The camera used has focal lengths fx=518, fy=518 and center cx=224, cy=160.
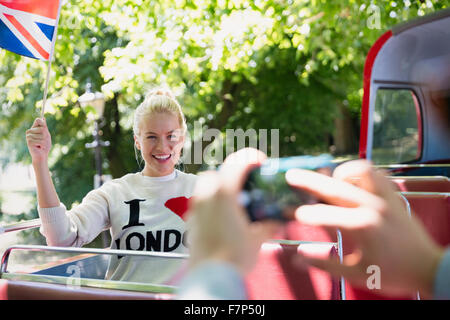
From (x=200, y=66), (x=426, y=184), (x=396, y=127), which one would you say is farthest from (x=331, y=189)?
(x=200, y=66)

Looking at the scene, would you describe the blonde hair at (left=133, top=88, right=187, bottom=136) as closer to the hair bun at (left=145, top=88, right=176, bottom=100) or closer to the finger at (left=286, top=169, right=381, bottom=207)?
the hair bun at (left=145, top=88, right=176, bottom=100)

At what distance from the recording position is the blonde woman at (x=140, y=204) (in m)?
1.84

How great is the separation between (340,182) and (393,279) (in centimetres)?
10

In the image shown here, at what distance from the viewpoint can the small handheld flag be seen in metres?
2.33

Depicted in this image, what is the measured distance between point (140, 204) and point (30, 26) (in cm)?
98

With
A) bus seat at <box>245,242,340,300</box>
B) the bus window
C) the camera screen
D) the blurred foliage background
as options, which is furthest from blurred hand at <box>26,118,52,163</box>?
the blurred foliage background

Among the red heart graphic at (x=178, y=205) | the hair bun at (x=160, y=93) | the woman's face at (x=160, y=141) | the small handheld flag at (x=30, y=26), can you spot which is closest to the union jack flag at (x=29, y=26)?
the small handheld flag at (x=30, y=26)

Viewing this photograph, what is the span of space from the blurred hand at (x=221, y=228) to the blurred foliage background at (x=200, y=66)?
20.0 ft

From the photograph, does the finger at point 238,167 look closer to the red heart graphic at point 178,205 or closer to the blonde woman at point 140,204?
the blonde woman at point 140,204

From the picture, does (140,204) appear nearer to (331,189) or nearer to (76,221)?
(76,221)

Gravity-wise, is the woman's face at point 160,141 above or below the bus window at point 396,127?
below

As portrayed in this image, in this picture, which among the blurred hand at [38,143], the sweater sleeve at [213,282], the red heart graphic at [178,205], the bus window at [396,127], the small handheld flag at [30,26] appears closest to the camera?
the sweater sleeve at [213,282]

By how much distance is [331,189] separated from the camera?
19.6 inches
